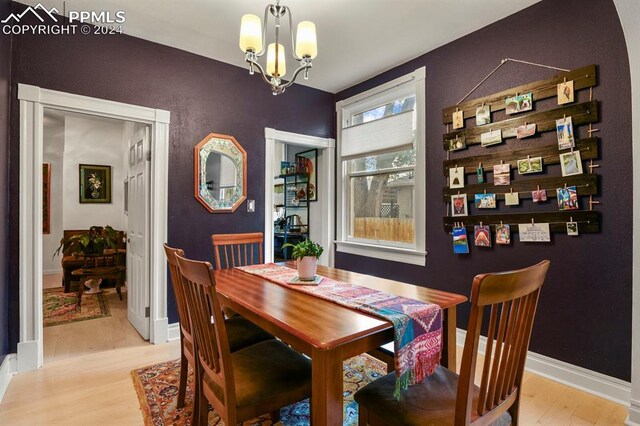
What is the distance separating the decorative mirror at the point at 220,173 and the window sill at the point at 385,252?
139 cm

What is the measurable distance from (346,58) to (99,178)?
5231 mm

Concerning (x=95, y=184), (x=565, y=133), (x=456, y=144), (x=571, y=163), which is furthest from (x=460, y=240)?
(x=95, y=184)

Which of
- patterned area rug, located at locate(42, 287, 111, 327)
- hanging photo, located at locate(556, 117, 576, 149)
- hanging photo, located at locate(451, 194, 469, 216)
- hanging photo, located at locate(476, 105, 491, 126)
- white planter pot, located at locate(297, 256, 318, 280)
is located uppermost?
hanging photo, located at locate(476, 105, 491, 126)

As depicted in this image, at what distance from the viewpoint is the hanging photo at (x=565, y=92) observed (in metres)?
2.22

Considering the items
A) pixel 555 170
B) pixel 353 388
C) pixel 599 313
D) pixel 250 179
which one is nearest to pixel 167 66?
pixel 250 179

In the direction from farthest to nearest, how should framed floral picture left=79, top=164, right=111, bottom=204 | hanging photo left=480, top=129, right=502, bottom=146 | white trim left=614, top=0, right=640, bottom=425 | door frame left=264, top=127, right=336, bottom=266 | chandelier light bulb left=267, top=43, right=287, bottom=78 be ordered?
1. framed floral picture left=79, top=164, right=111, bottom=204
2. door frame left=264, top=127, right=336, bottom=266
3. hanging photo left=480, top=129, right=502, bottom=146
4. chandelier light bulb left=267, top=43, right=287, bottom=78
5. white trim left=614, top=0, right=640, bottom=425

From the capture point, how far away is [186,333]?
5.74ft

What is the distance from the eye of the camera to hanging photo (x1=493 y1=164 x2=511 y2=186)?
99.7 inches

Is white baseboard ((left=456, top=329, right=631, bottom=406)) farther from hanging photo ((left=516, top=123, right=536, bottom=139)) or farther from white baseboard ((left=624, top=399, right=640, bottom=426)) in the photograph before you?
hanging photo ((left=516, top=123, right=536, bottom=139))

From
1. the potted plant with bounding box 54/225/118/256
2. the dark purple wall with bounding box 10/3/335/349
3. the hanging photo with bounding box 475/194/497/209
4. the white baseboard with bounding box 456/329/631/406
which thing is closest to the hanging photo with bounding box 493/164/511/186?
the hanging photo with bounding box 475/194/497/209

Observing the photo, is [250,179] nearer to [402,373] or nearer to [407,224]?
[407,224]

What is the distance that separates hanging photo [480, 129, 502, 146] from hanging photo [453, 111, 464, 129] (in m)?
0.22

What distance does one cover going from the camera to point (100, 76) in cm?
271

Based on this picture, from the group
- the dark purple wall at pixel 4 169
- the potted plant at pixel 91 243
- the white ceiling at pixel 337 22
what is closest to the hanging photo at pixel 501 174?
the white ceiling at pixel 337 22
